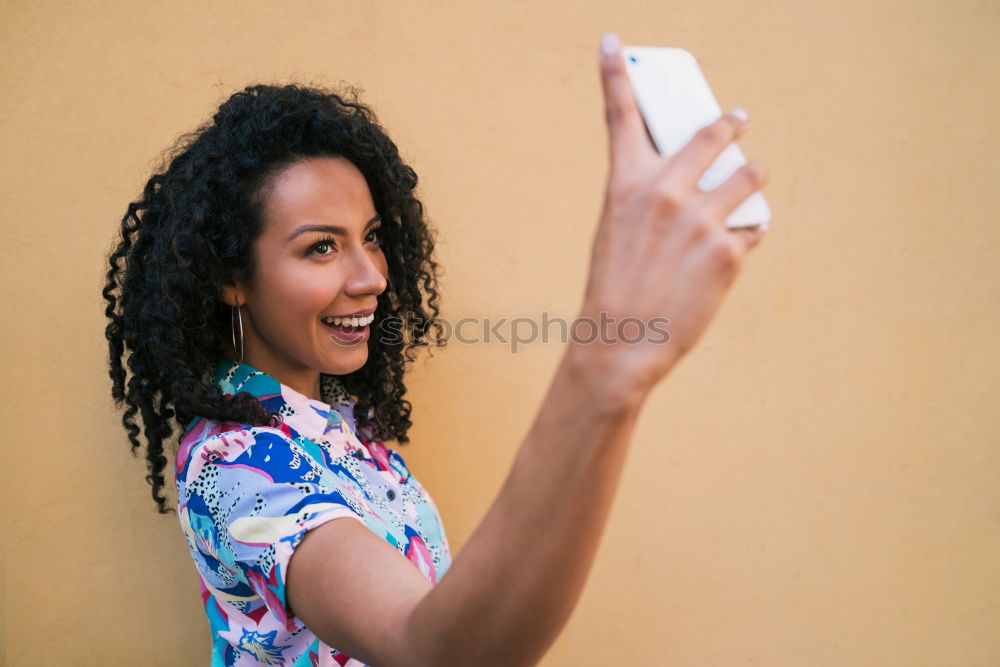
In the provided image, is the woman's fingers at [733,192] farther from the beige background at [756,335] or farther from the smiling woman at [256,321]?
the beige background at [756,335]

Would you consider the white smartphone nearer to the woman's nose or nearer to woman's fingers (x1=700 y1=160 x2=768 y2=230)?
woman's fingers (x1=700 y1=160 x2=768 y2=230)

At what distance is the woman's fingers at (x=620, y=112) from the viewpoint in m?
0.51

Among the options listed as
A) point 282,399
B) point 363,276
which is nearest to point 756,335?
point 363,276

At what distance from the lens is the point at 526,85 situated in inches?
58.2

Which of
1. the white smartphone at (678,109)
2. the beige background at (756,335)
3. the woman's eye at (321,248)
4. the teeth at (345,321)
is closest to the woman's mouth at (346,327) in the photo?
the teeth at (345,321)

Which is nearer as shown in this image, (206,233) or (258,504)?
(258,504)

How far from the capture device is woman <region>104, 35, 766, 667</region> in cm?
49

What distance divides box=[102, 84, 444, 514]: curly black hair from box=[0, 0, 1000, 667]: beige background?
0.73ft

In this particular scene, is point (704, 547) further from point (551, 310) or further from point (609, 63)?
point (609, 63)

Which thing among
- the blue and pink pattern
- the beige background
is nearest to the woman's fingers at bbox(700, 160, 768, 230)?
the blue and pink pattern

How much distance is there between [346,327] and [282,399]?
0.49 feet

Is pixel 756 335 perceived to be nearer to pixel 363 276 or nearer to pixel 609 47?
pixel 363 276

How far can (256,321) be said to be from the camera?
113cm

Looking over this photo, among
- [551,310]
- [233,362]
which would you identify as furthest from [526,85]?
[233,362]
